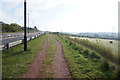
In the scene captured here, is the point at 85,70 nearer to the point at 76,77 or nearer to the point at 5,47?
the point at 76,77

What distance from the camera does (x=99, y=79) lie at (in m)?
3.55

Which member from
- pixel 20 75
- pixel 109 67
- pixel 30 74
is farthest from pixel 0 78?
pixel 109 67

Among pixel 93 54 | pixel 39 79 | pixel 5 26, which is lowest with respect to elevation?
pixel 39 79

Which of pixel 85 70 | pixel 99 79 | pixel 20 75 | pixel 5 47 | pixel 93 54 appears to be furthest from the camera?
pixel 5 47

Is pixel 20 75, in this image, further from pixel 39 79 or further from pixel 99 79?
pixel 99 79

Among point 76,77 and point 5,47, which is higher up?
point 5,47

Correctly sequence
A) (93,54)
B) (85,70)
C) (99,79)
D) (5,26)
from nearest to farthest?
(99,79) → (85,70) → (93,54) → (5,26)

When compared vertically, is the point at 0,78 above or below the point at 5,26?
below

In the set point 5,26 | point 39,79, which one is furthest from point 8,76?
point 5,26

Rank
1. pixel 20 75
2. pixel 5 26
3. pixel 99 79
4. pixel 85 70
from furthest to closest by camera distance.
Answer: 1. pixel 5 26
2. pixel 85 70
3. pixel 20 75
4. pixel 99 79

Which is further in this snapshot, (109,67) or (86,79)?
(109,67)

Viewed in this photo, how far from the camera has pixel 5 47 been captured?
8.05 m

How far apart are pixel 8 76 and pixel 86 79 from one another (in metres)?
3.18

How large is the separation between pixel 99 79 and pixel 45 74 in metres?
2.24
